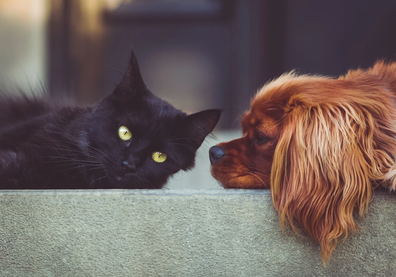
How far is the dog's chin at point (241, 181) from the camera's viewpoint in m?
1.52

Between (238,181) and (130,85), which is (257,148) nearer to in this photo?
(238,181)

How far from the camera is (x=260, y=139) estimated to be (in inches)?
62.7

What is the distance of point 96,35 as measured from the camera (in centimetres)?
445

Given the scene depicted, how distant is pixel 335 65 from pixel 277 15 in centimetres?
78

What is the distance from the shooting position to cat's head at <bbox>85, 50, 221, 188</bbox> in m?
1.75

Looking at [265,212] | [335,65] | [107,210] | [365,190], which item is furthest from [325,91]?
[335,65]

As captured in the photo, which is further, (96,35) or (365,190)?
(96,35)

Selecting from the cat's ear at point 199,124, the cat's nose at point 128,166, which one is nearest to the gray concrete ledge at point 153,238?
the cat's nose at point 128,166

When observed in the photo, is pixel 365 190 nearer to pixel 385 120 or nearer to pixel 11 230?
pixel 385 120

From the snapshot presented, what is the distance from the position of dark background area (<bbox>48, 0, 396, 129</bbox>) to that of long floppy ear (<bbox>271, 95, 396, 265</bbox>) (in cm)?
236

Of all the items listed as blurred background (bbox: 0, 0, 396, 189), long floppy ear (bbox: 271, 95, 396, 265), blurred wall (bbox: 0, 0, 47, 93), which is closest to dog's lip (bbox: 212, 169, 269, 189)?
long floppy ear (bbox: 271, 95, 396, 265)

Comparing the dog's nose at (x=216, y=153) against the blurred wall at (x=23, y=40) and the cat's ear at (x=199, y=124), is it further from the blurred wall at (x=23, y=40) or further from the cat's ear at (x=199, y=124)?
the blurred wall at (x=23, y=40)

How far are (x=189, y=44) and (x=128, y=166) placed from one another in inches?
115

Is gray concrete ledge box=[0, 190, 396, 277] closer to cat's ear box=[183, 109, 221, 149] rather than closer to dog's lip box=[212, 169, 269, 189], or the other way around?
dog's lip box=[212, 169, 269, 189]
